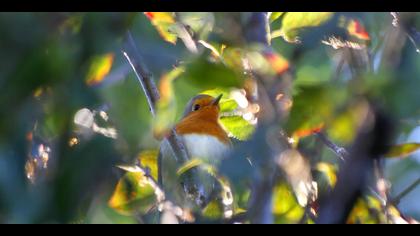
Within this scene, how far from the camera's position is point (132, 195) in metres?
1.44

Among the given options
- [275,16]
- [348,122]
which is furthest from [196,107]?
[348,122]

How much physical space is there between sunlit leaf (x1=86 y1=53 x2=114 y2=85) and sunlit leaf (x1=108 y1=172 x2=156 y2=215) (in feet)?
0.77

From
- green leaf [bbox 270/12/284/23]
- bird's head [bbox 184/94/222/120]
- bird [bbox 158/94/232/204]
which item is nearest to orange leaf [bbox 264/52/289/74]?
green leaf [bbox 270/12/284/23]

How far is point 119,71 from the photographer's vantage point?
1158 millimetres

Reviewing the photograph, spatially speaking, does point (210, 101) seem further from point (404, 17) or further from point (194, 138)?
point (404, 17)

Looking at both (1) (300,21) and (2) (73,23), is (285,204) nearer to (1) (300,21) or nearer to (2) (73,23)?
(1) (300,21)

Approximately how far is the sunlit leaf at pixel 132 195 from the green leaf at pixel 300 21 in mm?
457

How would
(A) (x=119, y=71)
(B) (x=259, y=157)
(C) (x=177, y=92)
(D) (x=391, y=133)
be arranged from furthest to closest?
(C) (x=177, y=92), (A) (x=119, y=71), (B) (x=259, y=157), (D) (x=391, y=133)

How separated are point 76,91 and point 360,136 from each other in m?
0.35

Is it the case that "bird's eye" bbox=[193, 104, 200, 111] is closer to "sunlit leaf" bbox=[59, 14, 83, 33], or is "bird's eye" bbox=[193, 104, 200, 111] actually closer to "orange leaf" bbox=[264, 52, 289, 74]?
"orange leaf" bbox=[264, 52, 289, 74]

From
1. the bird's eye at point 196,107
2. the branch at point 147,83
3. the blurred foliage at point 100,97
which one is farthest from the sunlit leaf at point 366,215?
the bird's eye at point 196,107

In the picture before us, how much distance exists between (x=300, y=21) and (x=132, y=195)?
1.62ft

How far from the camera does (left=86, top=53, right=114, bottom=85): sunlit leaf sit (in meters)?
0.96

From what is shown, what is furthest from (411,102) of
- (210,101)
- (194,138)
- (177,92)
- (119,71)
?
(210,101)
